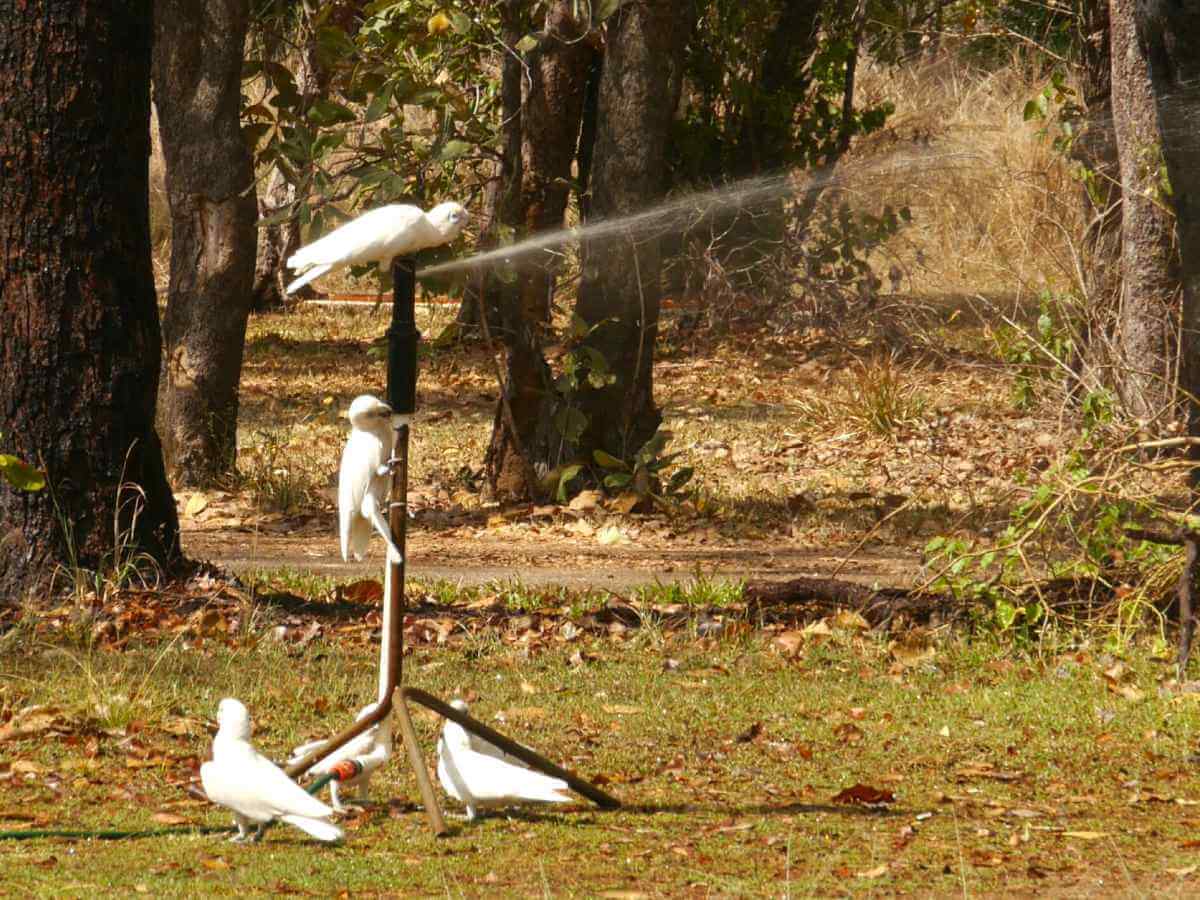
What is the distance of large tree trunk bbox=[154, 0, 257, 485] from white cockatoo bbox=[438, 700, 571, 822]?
651cm

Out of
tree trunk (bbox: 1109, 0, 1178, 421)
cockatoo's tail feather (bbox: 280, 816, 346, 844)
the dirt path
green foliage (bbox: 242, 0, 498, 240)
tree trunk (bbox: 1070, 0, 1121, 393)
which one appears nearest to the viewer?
cockatoo's tail feather (bbox: 280, 816, 346, 844)

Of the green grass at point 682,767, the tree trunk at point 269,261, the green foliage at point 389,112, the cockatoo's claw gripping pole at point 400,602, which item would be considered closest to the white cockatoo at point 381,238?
the cockatoo's claw gripping pole at point 400,602

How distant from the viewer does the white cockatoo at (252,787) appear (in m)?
3.80

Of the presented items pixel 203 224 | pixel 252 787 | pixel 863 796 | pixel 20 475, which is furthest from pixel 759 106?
pixel 252 787

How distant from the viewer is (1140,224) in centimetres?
777

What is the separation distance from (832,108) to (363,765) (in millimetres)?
14039

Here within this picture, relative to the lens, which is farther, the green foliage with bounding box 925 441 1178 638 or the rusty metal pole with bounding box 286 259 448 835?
the green foliage with bounding box 925 441 1178 638

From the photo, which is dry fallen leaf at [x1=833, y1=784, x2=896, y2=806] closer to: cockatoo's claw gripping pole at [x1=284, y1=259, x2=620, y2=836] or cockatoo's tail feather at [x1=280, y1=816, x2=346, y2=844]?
cockatoo's claw gripping pole at [x1=284, y1=259, x2=620, y2=836]

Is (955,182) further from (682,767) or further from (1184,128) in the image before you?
(682,767)

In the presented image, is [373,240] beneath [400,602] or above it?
above

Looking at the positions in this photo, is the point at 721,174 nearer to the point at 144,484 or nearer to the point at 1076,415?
the point at 1076,415

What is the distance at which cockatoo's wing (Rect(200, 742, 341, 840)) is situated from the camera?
381 centimetres

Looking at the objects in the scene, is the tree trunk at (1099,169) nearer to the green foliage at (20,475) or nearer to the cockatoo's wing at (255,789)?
the green foliage at (20,475)

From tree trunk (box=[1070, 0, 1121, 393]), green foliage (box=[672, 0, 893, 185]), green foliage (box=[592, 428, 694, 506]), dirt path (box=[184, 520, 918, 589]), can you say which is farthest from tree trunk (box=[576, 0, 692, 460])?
green foliage (box=[672, 0, 893, 185])
